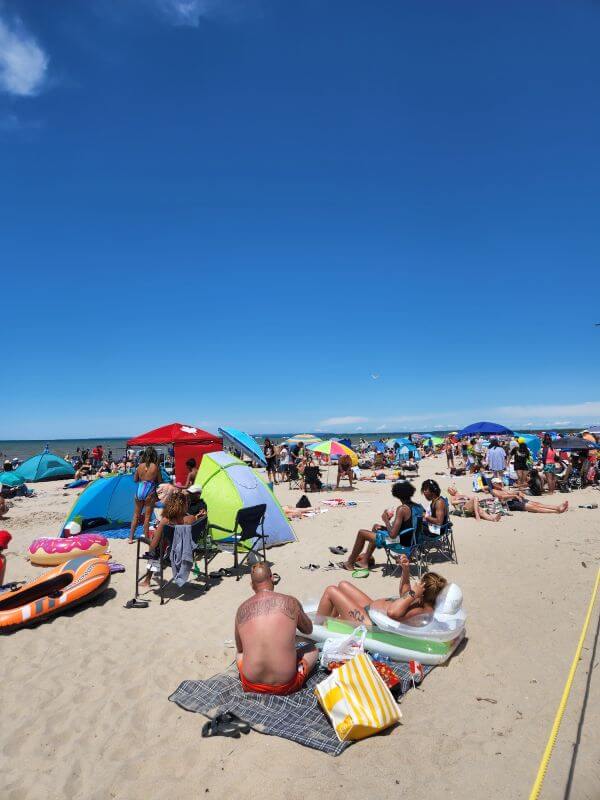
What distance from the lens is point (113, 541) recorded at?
841cm

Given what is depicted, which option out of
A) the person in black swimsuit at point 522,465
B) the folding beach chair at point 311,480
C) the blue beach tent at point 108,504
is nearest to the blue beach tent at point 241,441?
the folding beach chair at point 311,480

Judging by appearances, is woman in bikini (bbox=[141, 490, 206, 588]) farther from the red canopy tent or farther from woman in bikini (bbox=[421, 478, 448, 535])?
the red canopy tent

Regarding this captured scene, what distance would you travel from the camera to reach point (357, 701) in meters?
3.04

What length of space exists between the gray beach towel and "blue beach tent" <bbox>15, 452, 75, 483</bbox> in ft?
57.5

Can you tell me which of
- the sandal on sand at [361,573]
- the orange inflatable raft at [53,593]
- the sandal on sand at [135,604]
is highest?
the orange inflatable raft at [53,593]

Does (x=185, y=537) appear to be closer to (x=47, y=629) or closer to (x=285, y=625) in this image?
(x=47, y=629)

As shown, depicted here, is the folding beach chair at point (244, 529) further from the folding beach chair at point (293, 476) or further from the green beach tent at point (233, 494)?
the folding beach chair at point (293, 476)

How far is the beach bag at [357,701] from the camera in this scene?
297 cm

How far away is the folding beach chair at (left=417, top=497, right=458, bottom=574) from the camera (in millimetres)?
6398

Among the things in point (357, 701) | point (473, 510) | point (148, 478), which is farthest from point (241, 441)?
point (357, 701)

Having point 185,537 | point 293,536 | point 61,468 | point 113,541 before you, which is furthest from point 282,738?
point 61,468

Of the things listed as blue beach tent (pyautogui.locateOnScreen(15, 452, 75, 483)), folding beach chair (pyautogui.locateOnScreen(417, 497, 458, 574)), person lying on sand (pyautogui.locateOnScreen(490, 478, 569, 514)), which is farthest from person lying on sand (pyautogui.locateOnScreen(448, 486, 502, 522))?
blue beach tent (pyautogui.locateOnScreen(15, 452, 75, 483))

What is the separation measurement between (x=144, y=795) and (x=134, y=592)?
3469mm

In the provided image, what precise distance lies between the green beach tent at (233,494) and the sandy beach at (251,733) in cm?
158
